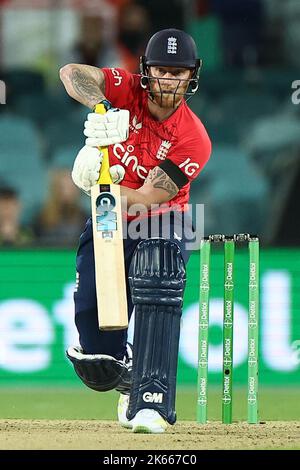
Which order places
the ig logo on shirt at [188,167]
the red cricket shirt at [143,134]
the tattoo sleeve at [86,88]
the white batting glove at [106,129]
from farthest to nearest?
the red cricket shirt at [143,134]
the ig logo on shirt at [188,167]
the tattoo sleeve at [86,88]
the white batting glove at [106,129]

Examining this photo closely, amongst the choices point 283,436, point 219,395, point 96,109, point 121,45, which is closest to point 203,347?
point 283,436

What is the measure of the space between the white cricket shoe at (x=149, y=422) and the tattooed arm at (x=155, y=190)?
0.86 m

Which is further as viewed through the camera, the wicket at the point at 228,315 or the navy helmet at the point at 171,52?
the wicket at the point at 228,315

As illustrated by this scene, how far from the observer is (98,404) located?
23.1 feet

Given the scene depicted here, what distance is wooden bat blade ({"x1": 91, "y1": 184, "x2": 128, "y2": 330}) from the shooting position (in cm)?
489

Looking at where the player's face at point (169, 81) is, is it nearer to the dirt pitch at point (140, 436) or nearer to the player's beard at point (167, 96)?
the player's beard at point (167, 96)

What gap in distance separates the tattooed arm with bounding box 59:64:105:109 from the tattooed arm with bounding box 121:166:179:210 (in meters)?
0.38

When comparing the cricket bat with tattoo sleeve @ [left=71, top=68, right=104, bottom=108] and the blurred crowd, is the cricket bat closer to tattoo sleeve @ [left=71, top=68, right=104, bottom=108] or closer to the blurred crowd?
tattoo sleeve @ [left=71, top=68, right=104, bottom=108]

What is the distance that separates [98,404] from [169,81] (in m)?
2.54

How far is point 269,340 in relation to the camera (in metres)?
7.93

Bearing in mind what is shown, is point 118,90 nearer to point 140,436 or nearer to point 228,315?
point 228,315

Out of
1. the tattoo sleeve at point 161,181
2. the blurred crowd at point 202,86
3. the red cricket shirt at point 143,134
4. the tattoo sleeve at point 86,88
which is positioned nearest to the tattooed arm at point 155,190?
the tattoo sleeve at point 161,181

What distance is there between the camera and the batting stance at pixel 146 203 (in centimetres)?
488
